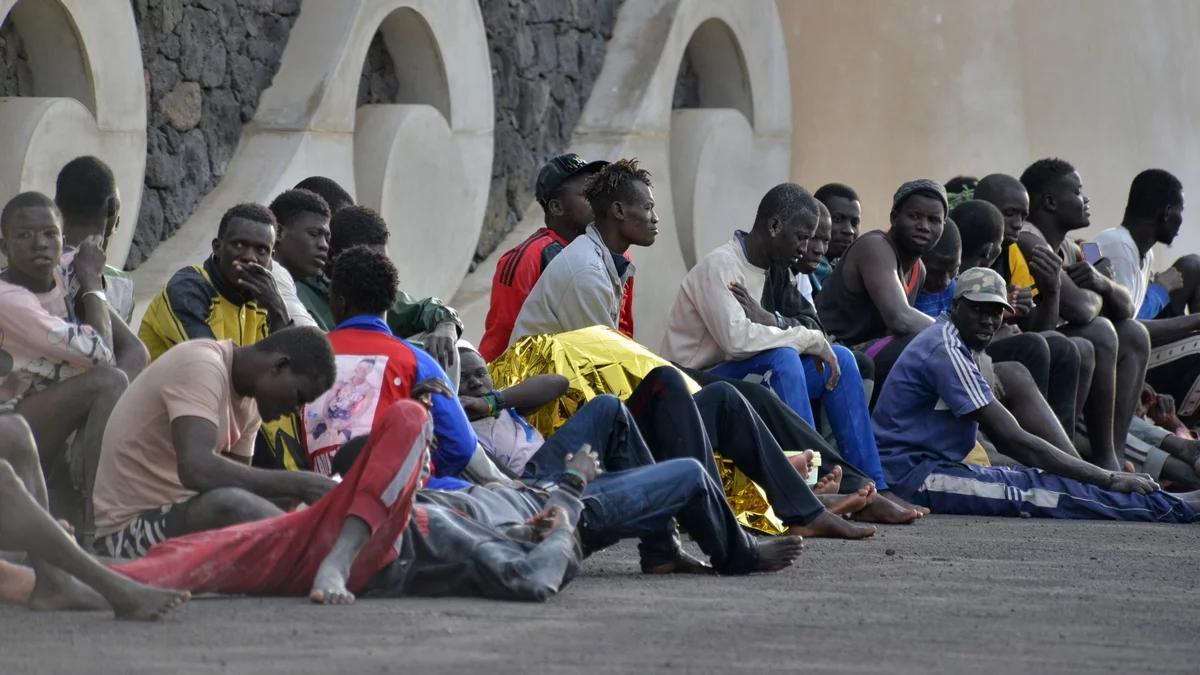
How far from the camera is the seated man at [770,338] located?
8.50 meters

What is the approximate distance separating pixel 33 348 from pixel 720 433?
8.25ft

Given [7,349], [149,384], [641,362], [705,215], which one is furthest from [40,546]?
[705,215]

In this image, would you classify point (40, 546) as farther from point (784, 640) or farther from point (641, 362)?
point (641, 362)

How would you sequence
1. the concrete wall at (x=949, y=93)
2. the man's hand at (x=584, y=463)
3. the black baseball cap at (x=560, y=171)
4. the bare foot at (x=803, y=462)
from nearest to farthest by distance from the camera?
the man's hand at (x=584, y=463), the bare foot at (x=803, y=462), the black baseball cap at (x=560, y=171), the concrete wall at (x=949, y=93)

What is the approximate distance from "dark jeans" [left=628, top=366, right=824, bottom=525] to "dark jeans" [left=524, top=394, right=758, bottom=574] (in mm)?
379

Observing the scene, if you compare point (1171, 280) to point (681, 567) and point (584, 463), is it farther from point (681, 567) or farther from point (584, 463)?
point (584, 463)

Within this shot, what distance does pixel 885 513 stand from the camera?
27.6 feet

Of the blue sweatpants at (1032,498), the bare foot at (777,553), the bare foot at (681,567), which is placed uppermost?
the bare foot at (777,553)

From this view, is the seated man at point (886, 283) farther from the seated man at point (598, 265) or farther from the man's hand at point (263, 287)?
the man's hand at point (263, 287)

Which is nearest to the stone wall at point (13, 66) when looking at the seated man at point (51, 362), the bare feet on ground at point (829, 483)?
the seated man at point (51, 362)

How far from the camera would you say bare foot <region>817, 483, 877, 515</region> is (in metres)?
8.01

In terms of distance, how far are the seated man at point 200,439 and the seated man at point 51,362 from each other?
20.8 inches

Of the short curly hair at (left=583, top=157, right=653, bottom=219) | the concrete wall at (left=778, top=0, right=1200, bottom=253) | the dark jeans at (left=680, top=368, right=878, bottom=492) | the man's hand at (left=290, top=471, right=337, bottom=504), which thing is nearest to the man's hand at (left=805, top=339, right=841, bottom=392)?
the dark jeans at (left=680, top=368, right=878, bottom=492)

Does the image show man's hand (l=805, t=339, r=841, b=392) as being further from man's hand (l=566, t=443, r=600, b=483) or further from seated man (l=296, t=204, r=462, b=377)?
man's hand (l=566, t=443, r=600, b=483)
